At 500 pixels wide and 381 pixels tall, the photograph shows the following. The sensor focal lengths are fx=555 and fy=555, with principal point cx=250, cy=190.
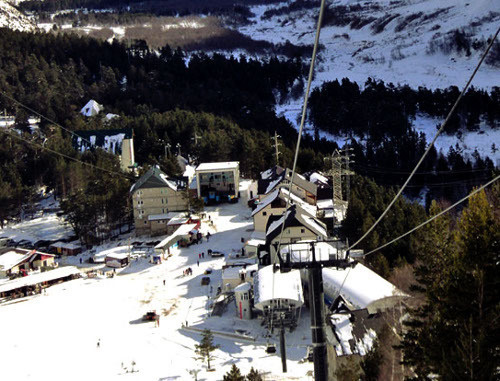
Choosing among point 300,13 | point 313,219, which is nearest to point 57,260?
point 313,219

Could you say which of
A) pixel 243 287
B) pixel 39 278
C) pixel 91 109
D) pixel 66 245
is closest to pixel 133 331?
pixel 243 287

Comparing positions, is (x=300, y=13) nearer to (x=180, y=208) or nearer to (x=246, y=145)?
(x=246, y=145)

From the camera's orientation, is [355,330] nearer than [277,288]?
Yes

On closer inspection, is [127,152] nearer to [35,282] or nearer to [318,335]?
[35,282]

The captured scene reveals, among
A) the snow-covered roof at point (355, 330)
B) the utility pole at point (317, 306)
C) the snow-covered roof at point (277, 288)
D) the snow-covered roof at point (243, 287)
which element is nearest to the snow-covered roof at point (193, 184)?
the snow-covered roof at point (243, 287)

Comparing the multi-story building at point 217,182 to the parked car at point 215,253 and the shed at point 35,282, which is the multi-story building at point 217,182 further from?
the shed at point 35,282

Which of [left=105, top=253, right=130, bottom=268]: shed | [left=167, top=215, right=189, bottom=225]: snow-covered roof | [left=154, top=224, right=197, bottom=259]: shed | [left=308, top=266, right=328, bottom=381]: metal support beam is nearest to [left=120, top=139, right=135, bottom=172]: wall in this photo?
[left=167, top=215, right=189, bottom=225]: snow-covered roof
